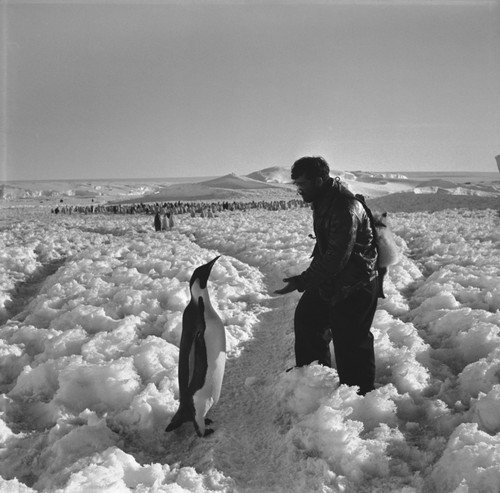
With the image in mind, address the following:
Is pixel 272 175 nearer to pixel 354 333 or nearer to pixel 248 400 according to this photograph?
pixel 248 400

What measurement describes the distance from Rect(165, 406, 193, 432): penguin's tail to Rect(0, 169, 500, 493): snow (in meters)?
0.09

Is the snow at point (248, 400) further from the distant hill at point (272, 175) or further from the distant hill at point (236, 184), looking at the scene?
the distant hill at point (272, 175)

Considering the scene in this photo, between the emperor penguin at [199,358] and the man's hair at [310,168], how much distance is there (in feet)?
3.40

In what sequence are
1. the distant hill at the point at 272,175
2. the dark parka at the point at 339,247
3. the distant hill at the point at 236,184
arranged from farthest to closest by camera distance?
the distant hill at the point at 272,175
the distant hill at the point at 236,184
the dark parka at the point at 339,247

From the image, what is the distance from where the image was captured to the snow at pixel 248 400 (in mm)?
2846

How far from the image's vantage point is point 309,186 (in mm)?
3510

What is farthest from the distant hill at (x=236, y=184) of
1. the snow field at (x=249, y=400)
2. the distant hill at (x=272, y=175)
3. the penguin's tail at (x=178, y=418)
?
the penguin's tail at (x=178, y=418)

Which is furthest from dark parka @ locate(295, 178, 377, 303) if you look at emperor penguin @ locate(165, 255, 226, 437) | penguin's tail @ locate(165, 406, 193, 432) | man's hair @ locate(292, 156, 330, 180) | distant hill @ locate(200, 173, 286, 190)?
distant hill @ locate(200, 173, 286, 190)

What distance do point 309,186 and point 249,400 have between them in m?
2.07

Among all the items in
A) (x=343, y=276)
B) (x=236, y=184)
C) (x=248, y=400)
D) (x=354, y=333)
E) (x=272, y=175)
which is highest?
(x=272, y=175)

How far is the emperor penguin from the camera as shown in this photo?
348cm

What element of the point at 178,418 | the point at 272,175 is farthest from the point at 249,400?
the point at 272,175

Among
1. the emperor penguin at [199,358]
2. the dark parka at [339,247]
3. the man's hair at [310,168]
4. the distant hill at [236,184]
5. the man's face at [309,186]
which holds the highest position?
the distant hill at [236,184]

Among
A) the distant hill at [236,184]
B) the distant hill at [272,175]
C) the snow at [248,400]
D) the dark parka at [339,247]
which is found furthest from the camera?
the distant hill at [272,175]
